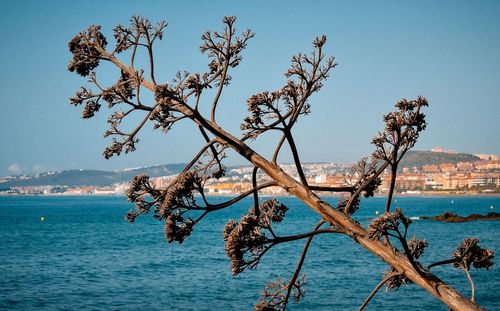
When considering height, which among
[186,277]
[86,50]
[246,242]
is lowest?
[186,277]

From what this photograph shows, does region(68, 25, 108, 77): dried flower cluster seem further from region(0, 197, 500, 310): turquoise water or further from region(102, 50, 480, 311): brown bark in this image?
region(0, 197, 500, 310): turquoise water

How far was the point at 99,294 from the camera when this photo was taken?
34.2m

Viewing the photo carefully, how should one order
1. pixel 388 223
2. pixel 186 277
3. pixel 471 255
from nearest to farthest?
1. pixel 388 223
2. pixel 471 255
3. pixel 186 277

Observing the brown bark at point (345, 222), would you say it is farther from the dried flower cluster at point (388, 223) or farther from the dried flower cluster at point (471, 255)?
the dried flower cluster at point (471, 255)

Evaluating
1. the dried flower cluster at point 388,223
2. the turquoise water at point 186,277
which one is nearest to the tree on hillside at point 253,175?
the dried flower cluster at point 388,223

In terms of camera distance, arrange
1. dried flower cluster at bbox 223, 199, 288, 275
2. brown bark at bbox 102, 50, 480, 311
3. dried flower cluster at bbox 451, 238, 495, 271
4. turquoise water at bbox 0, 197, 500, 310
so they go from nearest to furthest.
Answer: brown bark at bbox 102, 50, 480, 311 → dried flower cluster at bbox 223, 199, 288, 275 → dried flower cluster at bbox 451, 238, 495, 271 → turquoise water at bbox 0, 197, 500, 310

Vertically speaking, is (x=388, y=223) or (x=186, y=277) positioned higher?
(x=388, y=223)

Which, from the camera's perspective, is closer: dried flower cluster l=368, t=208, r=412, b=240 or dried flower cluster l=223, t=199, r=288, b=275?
dried flower cluster l=368, t=208, r=412, b=240

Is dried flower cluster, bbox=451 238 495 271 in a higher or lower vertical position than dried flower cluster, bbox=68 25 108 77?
lower

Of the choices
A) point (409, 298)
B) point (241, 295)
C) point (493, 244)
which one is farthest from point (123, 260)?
→ point (493, 244)

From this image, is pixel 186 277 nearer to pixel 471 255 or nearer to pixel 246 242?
pixel 471 255

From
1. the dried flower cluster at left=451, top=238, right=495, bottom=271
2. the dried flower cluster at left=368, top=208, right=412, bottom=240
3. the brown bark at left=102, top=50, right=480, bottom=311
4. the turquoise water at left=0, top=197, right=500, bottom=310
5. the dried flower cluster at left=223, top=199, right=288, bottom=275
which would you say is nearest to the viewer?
the dried flower cluster at left=368, top=208, right=412, bottom=240

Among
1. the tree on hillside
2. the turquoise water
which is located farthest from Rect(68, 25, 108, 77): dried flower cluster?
the turquoise water

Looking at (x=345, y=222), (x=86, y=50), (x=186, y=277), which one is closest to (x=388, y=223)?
(x=345, y=222)
